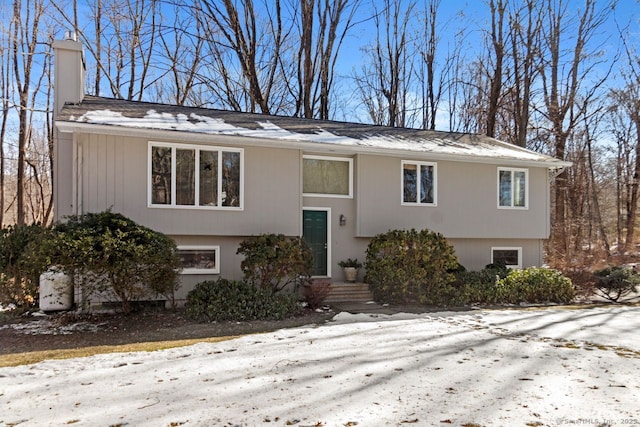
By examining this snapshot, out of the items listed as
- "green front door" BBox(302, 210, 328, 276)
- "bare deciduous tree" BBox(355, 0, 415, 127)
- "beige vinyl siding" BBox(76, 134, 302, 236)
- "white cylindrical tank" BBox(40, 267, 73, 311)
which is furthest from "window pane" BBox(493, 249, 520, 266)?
"bare deciduous tree" BBox(355, 0, 415, 127)

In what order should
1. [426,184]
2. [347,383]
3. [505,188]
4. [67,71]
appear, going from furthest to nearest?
[505,188] → [426,184] → [67,71] → [347,383]

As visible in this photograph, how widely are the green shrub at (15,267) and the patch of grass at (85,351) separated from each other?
2660 millimetres

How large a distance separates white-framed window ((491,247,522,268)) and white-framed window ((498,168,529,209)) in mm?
1241

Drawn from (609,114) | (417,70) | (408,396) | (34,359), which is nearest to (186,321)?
(34,359)

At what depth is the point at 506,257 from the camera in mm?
12672

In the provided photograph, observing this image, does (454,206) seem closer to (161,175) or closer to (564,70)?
(161,175)

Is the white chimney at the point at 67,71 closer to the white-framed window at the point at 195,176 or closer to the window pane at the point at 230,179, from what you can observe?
the white-framed window at the point at 195,176

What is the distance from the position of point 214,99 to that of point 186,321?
597 inches

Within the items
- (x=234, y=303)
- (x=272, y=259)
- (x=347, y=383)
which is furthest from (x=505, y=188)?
(x=347, y=383)

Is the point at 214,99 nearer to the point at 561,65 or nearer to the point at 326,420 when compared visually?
the point at 561,65

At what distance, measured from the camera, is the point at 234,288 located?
8445 mm

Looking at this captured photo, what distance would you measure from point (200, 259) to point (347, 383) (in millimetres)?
6108

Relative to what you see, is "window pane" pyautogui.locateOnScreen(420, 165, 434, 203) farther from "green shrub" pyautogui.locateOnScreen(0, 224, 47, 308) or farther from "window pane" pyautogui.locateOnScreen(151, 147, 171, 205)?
"green shrub" pyautogui.locateOnScreen(0, 224, 47, 308)

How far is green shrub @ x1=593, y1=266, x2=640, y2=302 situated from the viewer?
10906mm
